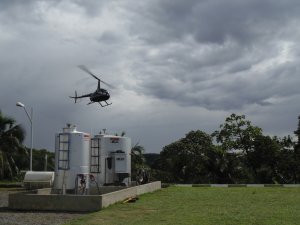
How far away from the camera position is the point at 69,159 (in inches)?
834

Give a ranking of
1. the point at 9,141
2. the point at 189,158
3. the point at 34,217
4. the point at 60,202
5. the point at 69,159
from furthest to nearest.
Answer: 1. the point at 189,158
2. the point at 9,141
3. the point at 69,159
4. the point at 60,202
5. the point at 34,217

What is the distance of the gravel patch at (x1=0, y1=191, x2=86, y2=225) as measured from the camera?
551 inches

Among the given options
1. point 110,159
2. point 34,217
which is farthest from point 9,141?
point 34,217

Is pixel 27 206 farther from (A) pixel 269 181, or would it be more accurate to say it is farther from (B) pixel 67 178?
(A) pixel 269 181

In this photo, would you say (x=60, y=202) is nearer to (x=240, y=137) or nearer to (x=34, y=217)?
(x=34, y=217)

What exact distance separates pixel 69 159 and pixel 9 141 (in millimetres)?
18766

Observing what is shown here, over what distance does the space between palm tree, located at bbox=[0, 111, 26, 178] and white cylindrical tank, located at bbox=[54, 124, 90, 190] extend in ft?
58.2

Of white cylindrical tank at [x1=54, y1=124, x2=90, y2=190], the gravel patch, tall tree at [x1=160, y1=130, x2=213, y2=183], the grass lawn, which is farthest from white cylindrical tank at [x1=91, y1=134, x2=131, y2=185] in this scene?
tall tree at [x1=160, y1=130, x2=213, y2=183]

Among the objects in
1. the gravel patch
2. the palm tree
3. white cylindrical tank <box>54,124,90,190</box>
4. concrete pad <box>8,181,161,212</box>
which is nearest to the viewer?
the gravel patch

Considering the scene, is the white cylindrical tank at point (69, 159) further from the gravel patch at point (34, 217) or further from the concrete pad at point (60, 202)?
the gravel patch at point (34, 217)

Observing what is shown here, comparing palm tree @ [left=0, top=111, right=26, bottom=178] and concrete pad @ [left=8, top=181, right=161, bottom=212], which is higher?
palm tree @ [left=0, top=111, right=26, bottom=178]

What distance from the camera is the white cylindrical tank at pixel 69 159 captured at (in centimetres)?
2117

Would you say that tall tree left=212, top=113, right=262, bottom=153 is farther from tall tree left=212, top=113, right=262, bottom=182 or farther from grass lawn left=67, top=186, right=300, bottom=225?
grass lawn left=67, top=186, right=300, bottom=225

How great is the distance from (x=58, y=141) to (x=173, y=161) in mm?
29709
